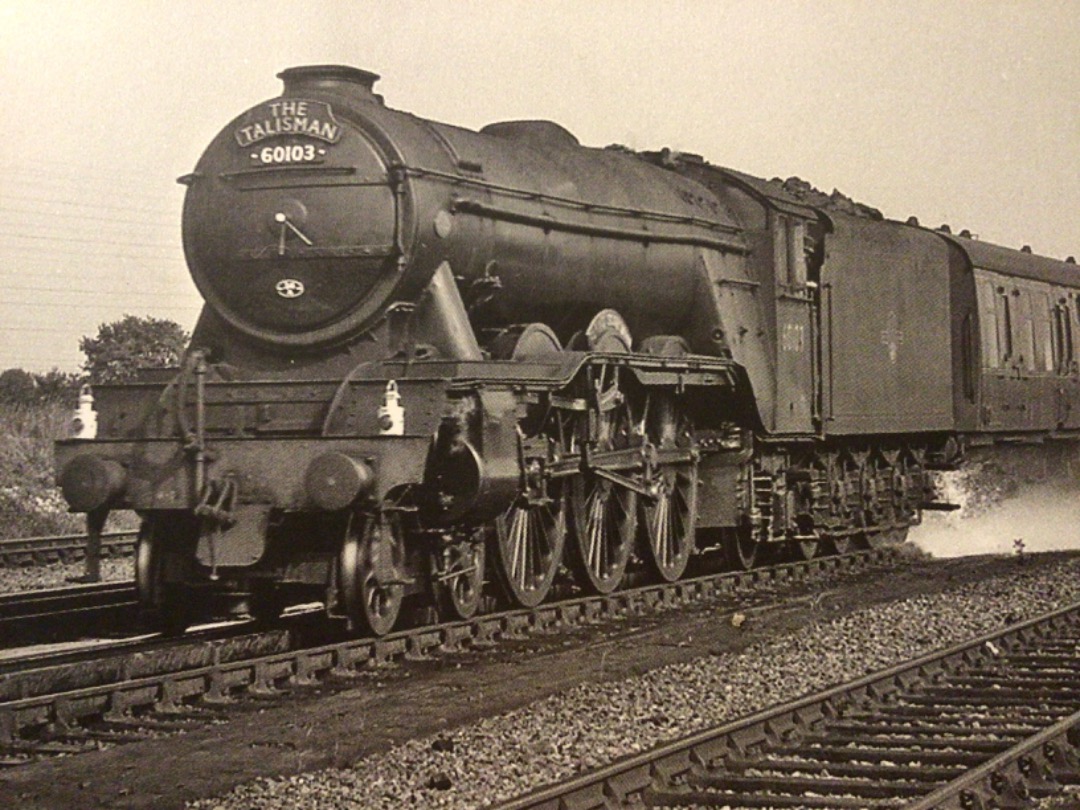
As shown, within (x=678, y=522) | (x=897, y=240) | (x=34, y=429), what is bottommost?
(x=678, y=522)

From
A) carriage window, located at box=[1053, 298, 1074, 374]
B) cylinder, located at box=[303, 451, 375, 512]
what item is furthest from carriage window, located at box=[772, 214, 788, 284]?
carriage window, located at box=[1053, 298, 1074, 374]

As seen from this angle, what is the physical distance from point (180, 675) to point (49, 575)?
747cm

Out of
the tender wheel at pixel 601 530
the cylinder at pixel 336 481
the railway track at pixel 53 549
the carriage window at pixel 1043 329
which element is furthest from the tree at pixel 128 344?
the cylinder at pixel 336 481

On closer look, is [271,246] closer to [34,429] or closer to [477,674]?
[477,674]

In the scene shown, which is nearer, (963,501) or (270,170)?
(270,170)

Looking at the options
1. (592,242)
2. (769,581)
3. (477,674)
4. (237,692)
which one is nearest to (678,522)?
(769,581)

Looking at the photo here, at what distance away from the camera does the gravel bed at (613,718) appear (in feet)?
19.2

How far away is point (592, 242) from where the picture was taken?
11.2m

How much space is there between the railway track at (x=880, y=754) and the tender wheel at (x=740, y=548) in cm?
545

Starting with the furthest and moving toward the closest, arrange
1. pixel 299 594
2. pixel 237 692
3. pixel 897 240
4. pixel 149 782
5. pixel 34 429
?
pixel 34 429
pixel 897 240
pixel 299 594
pixel 237 692
pixel 149 782

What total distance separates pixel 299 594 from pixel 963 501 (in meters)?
11.7

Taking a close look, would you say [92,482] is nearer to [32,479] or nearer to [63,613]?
[63,613]

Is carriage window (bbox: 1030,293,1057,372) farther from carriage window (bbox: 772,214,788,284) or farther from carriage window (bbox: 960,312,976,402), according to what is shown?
carriage window (bbox: 772,214,788,284)

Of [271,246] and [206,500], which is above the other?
[271,246]
